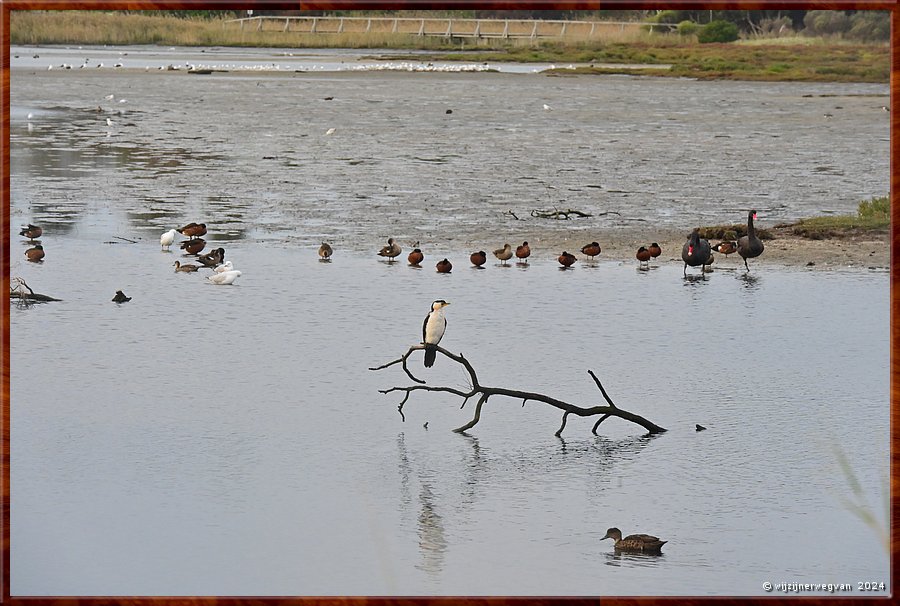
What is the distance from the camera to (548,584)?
484 centimetres

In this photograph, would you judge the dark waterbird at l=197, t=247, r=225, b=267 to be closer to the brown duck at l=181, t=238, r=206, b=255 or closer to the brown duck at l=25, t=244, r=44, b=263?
the brown duck at l=181, t=238, r=206, b=255

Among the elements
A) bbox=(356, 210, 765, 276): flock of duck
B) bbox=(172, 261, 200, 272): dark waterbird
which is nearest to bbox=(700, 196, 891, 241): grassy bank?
bbox=(356, 210, 765, 276): flock of duck

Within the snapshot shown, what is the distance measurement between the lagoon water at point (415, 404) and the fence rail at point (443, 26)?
43.6 metres

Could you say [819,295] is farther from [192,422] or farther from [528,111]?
[528,111]

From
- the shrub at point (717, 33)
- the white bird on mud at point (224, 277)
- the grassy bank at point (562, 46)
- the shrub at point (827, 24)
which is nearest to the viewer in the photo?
the white bird on mud at point (224, 277)

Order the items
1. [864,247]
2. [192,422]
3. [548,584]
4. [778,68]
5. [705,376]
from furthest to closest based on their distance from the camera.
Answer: [778,68], [864,247], [705,376], [192,422], [548,584]

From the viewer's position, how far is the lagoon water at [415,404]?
16.7ft

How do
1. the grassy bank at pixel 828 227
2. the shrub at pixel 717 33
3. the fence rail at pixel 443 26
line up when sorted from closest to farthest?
the grassy bank at pixel 828 227, the shrub at pixel 717 33, the fence rail at pixel 443 26

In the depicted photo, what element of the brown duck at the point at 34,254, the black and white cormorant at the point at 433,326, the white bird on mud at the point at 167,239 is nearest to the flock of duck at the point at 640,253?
the white bird on mud at the point at 167,239

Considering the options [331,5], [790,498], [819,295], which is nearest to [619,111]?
[819,295]

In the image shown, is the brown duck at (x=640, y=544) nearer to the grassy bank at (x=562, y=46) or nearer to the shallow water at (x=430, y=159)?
the shallow water at (x=430, y=159)

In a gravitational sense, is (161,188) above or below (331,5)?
below

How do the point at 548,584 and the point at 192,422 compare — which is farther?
the point at 192,422

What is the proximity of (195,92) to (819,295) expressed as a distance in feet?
69.5
